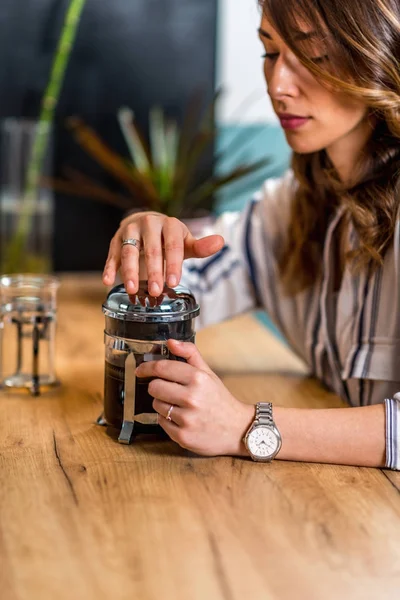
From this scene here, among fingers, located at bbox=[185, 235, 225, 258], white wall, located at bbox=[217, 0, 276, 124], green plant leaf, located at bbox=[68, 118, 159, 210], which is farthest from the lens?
white wall, located at bbox=[217, 0, 276, 124]

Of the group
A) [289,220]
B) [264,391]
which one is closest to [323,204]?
[289,220]

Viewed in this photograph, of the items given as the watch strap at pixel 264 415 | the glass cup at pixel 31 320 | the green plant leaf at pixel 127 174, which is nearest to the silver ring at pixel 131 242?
the glass cup at pixel 31 320

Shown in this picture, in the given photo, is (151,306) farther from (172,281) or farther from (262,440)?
(262,440)

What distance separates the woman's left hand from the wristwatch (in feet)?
0.04

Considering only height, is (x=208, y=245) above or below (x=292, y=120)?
below

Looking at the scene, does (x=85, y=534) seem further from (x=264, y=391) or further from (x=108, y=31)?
(x=108, y=31)

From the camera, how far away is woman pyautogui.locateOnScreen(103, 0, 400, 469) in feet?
4.02

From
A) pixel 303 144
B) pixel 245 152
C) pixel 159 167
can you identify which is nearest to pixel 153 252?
pixel 303 144

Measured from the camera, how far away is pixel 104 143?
9.05ft

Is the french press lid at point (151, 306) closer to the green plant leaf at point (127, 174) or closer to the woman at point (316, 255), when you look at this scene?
the woman at point (316, 255)

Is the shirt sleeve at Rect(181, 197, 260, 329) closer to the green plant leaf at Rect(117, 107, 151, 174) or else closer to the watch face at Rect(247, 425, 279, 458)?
the watch face at Rect(247, 425, 279, 458)

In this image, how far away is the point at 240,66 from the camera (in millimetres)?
2846

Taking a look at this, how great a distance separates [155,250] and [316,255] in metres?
0.46

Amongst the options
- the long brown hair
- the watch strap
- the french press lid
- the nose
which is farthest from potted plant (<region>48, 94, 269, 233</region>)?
the watch strap
